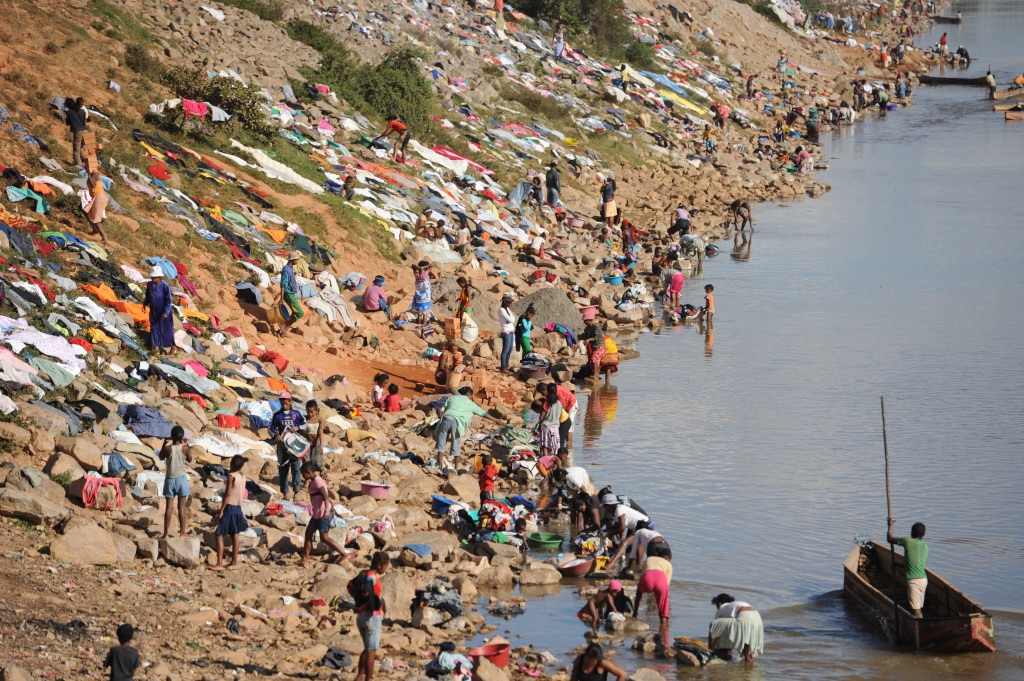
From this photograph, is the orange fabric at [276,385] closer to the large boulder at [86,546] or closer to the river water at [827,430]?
the river water at [827,430]

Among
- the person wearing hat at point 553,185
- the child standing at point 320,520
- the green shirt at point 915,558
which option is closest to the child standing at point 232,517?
the child standing at point 320,520

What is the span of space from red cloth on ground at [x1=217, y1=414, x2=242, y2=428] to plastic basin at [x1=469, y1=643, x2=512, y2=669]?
548 centimetres

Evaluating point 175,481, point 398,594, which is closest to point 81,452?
point 175,481

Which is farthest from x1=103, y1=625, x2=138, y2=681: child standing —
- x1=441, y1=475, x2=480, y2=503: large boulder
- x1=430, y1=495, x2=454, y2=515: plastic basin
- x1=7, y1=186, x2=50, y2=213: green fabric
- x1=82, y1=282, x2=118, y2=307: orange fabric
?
x1=7, y1=186, x2=50, y2=213: green fabric

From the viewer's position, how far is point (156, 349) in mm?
15125

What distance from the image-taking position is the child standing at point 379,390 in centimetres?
1661

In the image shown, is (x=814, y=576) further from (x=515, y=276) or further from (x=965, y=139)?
(x=965, y=139)

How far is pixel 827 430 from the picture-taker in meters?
17.4

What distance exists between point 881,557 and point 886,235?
20086 millimetres

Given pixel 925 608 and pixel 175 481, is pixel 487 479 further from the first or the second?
pixel 925 608

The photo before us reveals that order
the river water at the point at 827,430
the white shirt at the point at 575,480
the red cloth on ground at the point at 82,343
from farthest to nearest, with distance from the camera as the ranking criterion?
the red cloth on ground at the point at 82,343 < the white shirt at the point at 575,480 < the river water at the point at 827,430

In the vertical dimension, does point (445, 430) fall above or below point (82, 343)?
below

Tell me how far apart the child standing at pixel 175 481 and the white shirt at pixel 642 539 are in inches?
182

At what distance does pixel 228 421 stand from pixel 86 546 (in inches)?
154
